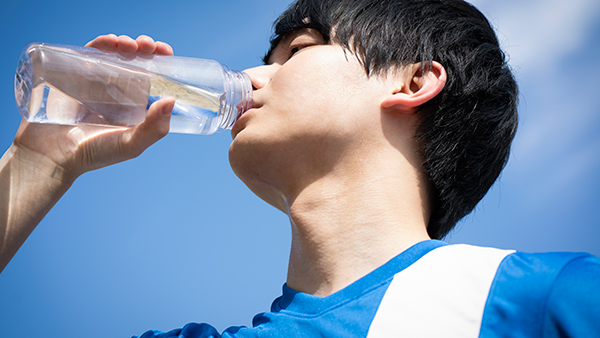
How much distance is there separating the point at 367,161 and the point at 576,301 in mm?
703

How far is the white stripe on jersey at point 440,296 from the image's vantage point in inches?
44.3

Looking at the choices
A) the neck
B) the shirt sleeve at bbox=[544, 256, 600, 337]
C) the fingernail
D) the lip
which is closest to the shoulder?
the shirt sleeve at bbox=[544, 256, 600, 337]

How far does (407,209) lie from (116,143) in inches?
38.4

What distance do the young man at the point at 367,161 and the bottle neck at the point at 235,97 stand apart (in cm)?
4

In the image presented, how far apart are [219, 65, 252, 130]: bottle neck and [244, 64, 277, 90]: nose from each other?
2 cm

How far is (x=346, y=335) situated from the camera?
1.21 m

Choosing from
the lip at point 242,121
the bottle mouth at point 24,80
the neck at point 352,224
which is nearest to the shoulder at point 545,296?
the neck at point 352,224

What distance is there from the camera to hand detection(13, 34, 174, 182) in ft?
4.91

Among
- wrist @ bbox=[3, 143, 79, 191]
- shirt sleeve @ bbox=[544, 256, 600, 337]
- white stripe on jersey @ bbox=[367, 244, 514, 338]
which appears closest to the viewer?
shirt sleeve @ bbox=[544, 256, 600, 337]

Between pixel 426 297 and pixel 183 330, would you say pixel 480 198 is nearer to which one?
pixel 426 297

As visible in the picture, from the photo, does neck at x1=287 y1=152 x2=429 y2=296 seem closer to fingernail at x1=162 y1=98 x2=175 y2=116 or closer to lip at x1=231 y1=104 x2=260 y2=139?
lip at x1=231 y1=104 x2=260 y2=139

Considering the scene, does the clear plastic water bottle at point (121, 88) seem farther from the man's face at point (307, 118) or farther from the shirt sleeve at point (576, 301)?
the shirt sleeve at point (576, 301)

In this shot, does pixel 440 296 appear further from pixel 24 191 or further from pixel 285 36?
pixel 24 191

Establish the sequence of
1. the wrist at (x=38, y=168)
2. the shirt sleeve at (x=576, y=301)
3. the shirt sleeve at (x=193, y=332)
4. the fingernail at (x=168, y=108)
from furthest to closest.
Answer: the shirt sleeve at (x=193, y=332) < the wrist at (x=38, y=168) < the fingernail at (x=168, y=108) < the shirt sleeve at (x=576, y=301)
